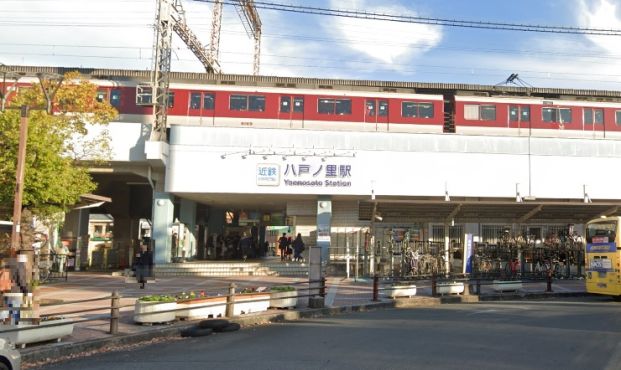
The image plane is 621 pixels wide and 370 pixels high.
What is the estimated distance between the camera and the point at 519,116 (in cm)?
3108

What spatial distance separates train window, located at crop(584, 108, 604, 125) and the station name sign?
14.6 meters

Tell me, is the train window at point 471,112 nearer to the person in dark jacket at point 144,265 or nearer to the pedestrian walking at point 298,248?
the pedestrian walking at point 298,248

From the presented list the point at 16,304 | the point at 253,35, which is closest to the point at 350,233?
the point at 16,304

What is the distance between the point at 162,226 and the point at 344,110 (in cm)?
1107

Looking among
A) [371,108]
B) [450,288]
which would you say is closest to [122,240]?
[371,108]

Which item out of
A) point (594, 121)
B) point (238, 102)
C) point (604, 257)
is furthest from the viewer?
point (594, 121)

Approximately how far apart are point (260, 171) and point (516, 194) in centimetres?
1300

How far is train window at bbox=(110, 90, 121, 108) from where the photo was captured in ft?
96.4

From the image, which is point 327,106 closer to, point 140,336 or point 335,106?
point 335,106

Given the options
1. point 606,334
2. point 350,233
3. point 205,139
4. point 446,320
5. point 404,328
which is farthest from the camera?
point 350,233

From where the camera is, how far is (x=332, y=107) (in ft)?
97.3

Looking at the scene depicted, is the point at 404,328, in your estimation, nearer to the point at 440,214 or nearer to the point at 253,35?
the point at 440,214

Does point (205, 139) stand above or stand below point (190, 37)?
below

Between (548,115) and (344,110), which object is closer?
(344,110)
